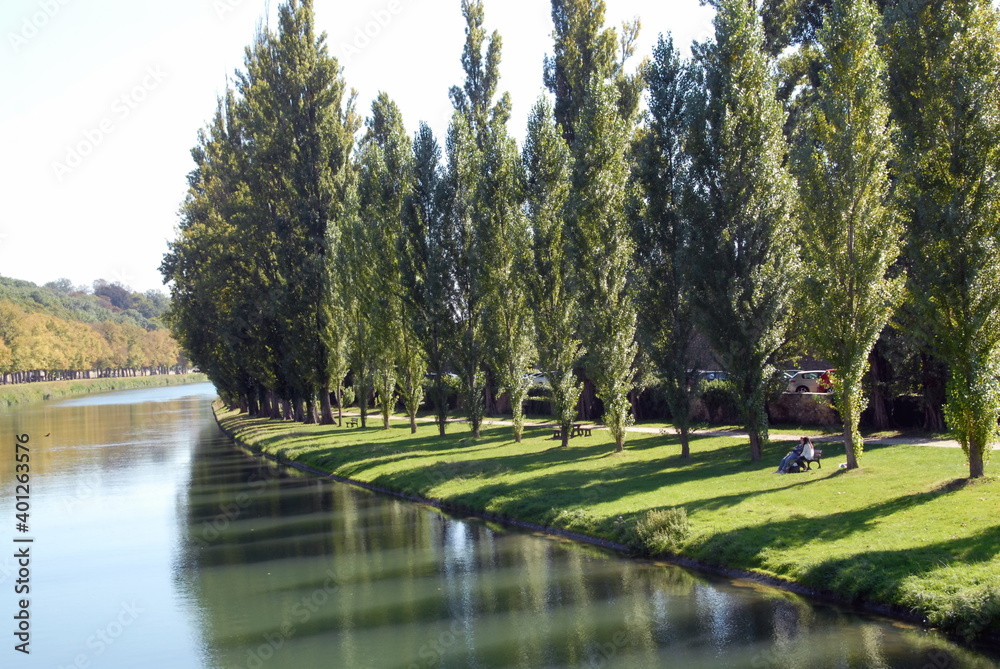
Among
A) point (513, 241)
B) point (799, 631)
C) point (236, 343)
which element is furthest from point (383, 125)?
point (799, 631)

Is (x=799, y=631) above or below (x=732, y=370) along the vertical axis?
below

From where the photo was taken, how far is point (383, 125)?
57031 millimetres

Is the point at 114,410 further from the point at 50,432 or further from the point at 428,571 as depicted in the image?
the point at 428,571

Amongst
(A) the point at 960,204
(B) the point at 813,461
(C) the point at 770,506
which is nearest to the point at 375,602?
(C) the point at 770,506

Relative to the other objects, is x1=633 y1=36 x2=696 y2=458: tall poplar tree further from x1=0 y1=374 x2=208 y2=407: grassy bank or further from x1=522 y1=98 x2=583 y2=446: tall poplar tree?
x1=0 y1=374 x2=208 y2=407: grassy bank

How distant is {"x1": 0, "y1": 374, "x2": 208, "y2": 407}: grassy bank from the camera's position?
395 ft

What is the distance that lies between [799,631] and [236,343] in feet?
153

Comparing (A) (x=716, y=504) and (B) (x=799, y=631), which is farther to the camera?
(A) (x=716, y=504)

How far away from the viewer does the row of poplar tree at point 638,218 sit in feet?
61.8

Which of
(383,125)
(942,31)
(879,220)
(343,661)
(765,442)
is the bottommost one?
(343,661)

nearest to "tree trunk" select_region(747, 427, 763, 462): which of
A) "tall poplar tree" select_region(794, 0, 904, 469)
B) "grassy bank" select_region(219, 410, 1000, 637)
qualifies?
"grassy bank" select_region(219, 410, 1000, 637)

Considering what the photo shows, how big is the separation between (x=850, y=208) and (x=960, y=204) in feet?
11.3

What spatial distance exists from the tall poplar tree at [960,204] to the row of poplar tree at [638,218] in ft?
0.16

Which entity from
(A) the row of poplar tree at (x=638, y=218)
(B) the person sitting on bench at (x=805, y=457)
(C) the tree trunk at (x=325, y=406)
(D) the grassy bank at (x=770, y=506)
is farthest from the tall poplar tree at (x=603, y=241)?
(C) the tree trunk at (x=325, y=406)
